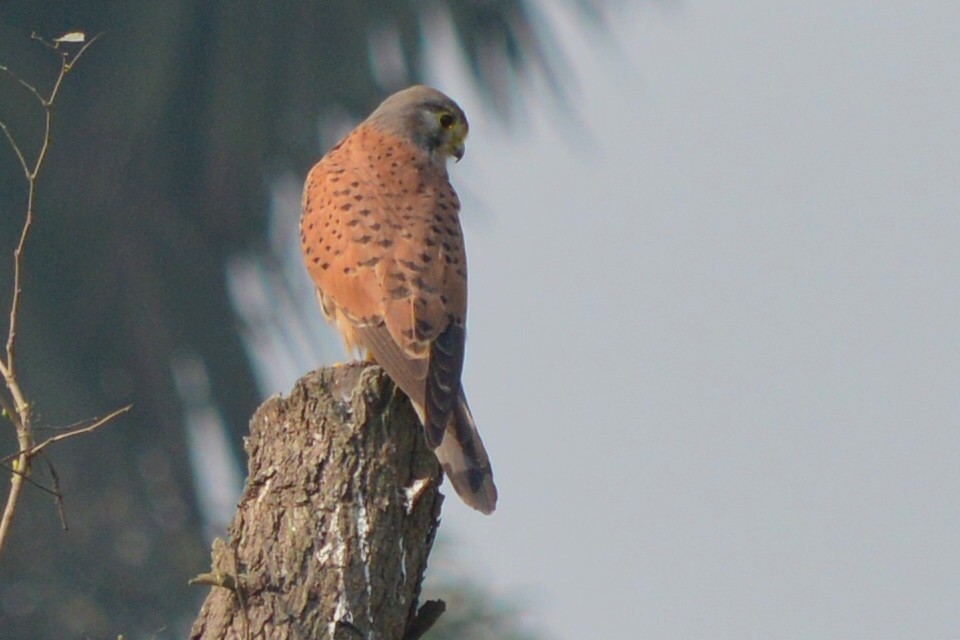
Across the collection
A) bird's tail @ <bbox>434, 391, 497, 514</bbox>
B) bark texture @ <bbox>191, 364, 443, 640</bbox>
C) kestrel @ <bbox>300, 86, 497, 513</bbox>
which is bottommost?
bark texture @ <bbox>191, 364, 443, 640</bbox>

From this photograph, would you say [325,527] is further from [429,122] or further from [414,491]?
[429,122]

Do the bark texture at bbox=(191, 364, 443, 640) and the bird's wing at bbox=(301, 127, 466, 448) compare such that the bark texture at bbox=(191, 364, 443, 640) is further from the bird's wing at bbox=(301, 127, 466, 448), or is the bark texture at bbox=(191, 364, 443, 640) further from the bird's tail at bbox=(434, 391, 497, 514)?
the bird's wing at bbox=(301, 127, 466, 448)

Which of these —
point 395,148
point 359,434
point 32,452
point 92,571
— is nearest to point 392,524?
point 359,434

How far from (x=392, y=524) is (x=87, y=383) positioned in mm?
14876

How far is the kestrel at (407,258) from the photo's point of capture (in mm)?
4293

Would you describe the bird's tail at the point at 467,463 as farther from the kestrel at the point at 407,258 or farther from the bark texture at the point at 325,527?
the bark texture at the point at 325,527

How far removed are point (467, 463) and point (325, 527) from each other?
0.62 meters

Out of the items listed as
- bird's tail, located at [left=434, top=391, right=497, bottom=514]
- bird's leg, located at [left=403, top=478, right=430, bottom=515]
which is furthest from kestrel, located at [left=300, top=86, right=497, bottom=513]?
bird's leg, located at [left=403, top=478, right=430, bottom=515]

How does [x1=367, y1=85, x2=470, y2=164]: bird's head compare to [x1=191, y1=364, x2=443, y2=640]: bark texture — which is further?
[x1=367, y1=85, x2=470, y2=164]: bird's head

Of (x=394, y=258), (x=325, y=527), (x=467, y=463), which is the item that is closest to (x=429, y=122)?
(x=394, y=258)

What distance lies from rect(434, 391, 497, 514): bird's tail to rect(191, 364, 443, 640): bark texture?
108 millimetres

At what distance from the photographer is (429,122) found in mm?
5863

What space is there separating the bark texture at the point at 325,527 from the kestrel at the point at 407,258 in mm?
215

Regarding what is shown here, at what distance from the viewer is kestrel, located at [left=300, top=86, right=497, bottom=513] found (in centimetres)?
429
